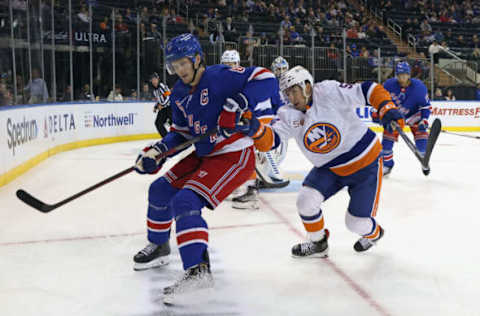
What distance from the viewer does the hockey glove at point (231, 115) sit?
2240 millimetres

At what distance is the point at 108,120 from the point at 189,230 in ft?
24.2

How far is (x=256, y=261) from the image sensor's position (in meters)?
2.72

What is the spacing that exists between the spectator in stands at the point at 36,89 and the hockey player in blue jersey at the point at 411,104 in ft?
13.4

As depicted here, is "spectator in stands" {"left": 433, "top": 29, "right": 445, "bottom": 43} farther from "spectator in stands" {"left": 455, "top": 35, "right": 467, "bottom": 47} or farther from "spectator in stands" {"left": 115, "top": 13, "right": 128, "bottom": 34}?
"spectator in stands" {"left": 115, "top": 13, "right": 128, "bottom": 34}

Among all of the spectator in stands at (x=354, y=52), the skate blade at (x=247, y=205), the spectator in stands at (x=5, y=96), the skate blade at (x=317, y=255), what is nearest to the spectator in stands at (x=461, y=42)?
the spectator in stands at (x=354, y=52)

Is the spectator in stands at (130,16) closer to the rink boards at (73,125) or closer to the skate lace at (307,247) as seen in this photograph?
the rink boards at (73,125)

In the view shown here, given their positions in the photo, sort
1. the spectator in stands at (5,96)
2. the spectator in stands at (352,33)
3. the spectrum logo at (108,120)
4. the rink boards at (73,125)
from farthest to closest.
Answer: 1. the spectator in stands at (352,33)
2. the spectrum logo at (108,120)
3. the rink boards at (73,125)
4. the spectator in stands at (5,96)

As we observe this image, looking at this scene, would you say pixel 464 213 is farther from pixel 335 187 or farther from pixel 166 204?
pixel 166 204

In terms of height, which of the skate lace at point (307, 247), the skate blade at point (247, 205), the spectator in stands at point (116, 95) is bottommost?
the skate blade at point (247, 205)

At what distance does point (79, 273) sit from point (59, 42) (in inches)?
234

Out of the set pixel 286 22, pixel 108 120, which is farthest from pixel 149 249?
pixel 286 22

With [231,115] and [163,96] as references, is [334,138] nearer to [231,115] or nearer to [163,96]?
[231,115]

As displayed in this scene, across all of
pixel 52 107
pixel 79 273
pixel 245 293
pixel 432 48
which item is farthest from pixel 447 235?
pixel 432 48

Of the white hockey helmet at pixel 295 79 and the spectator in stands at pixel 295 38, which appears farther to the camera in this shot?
the spectator in stands at pixel 295 38
